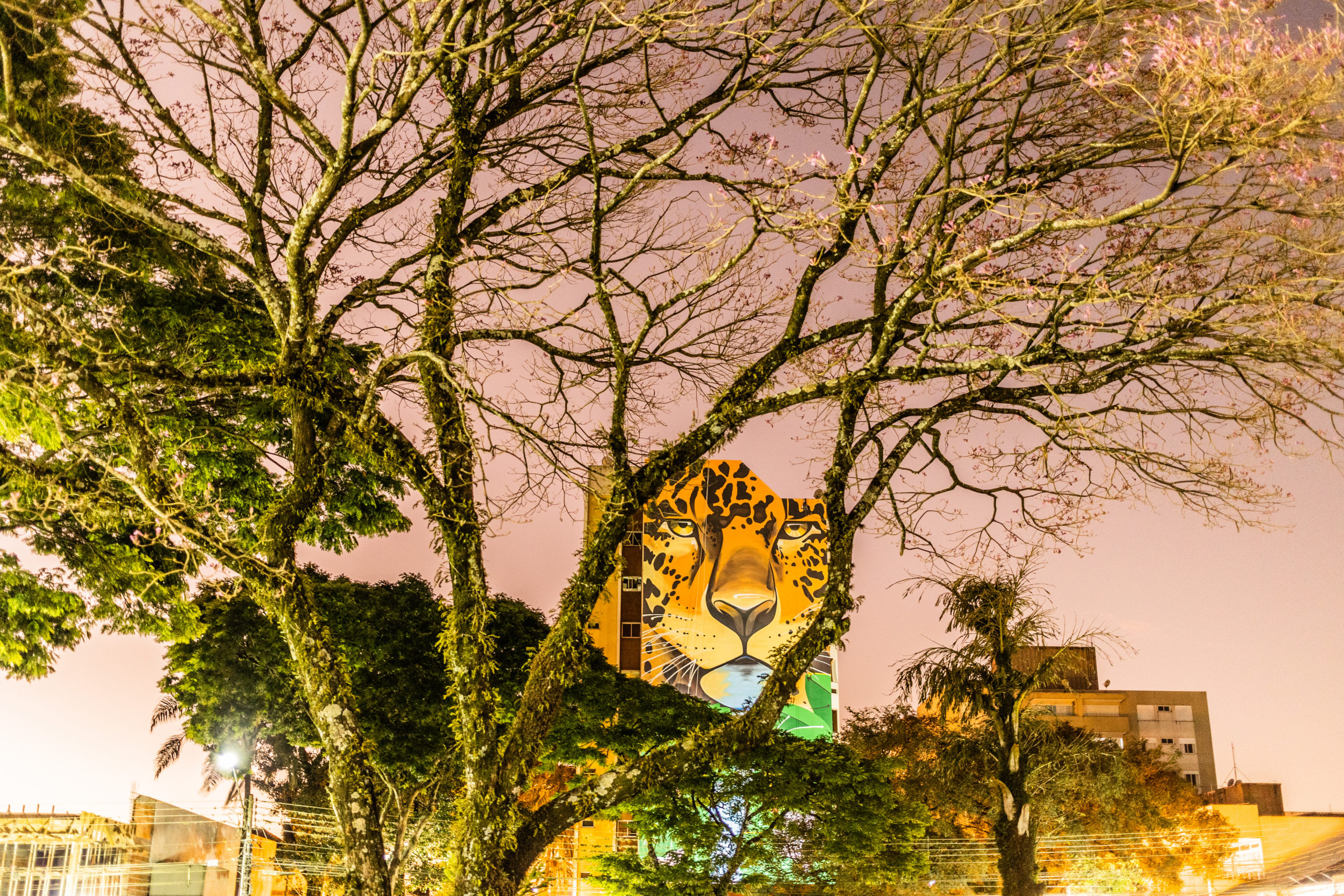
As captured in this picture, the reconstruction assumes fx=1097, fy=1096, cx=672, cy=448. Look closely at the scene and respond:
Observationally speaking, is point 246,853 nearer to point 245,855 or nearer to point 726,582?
point 245,855

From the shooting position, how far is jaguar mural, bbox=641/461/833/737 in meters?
30.4

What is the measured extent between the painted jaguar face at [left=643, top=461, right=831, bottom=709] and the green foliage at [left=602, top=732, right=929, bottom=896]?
47.9ft

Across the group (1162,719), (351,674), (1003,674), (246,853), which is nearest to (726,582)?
(351,674)

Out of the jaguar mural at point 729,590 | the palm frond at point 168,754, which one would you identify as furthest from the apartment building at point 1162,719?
the palm frond at point 168,754

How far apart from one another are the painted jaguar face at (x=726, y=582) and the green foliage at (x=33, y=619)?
20.7 meters

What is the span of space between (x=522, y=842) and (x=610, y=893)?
32.4ft

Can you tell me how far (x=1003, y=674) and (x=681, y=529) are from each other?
73.5ft

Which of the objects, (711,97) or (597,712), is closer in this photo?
(711,97)

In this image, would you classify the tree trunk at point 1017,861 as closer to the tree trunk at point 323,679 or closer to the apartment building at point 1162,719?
the tree trunk at point 323,679

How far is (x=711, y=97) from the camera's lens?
7.12 metres

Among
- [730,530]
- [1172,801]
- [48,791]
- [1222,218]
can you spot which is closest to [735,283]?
[1222,218]

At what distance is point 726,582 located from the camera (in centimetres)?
3111

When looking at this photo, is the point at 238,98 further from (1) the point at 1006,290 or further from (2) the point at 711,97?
(1) the point at 1006,290

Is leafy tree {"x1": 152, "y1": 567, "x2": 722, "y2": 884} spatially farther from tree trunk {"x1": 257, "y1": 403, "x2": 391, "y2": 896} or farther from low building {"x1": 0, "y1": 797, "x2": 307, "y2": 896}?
tree trunk {"x1": 257, "y1": 403, "x2": 391, "y2": 896}
